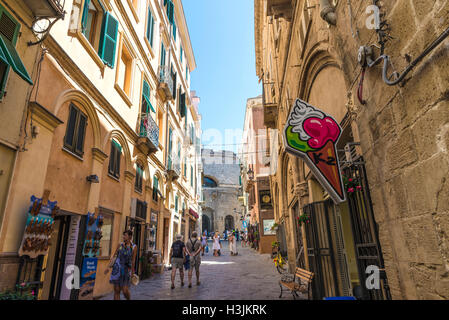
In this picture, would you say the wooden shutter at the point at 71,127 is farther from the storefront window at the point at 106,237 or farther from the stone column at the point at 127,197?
the stone column at the point at 127,197

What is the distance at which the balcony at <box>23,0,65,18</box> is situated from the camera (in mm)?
4527

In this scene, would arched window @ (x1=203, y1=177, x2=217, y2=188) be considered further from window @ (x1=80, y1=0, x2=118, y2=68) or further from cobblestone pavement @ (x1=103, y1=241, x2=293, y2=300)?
window @ (x1=80, y1=0, x2=118, y2=68)

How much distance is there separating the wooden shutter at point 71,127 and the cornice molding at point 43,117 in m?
0.68

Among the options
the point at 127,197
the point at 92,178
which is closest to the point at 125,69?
the point at 127,197

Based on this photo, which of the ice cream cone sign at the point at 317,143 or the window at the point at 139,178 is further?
the window at the point at 139,178

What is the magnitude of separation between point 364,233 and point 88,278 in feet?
19.7

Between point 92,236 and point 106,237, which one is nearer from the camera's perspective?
point 92,236

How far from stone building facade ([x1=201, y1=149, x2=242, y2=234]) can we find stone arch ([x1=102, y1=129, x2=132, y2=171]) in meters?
33.8

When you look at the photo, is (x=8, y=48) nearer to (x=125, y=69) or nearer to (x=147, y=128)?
(x=125, y=69)

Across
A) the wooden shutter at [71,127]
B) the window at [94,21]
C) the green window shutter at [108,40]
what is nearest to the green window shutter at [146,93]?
the green window shutter at [108,40]

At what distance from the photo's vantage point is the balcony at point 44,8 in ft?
14.9

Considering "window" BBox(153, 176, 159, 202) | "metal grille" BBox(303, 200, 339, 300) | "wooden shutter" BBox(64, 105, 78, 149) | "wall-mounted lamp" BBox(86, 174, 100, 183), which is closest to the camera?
"metal grille" BBox(303, 200, 339, 300)

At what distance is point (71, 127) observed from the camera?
6.14 meters

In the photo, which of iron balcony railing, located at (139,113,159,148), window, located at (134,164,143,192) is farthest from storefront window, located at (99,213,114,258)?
iron balcony railing, located at (139,113,159,148)
